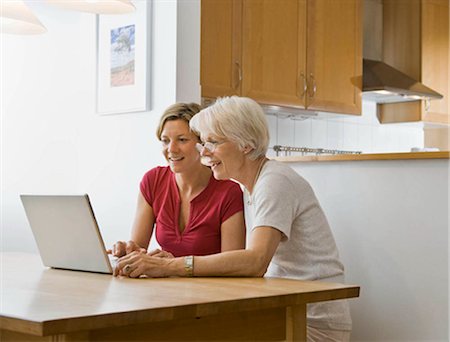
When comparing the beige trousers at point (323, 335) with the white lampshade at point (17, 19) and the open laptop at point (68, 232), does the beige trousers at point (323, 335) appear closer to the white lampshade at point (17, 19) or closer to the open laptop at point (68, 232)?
the open laptop at point (68, 232)

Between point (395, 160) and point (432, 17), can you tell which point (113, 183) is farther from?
point (432, 17)

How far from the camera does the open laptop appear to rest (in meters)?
2.32

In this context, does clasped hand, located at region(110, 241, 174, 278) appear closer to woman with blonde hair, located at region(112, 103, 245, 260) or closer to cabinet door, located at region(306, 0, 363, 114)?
woman with blonde hair, located at region(112, 103, 245, 260)

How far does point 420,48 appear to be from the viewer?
604cm

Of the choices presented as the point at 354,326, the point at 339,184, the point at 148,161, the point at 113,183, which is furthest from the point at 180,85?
the point at 354,326

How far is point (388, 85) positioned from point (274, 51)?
122 centimetres

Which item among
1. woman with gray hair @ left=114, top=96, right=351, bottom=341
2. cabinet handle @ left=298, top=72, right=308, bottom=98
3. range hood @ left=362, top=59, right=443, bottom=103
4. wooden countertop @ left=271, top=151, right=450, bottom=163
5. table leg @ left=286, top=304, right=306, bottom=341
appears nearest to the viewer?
table leg @ left=286, top=304, right=306, bottom=341

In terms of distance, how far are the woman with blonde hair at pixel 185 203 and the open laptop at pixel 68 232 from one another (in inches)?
14.0

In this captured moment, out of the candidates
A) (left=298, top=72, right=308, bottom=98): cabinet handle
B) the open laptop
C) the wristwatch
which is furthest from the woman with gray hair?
(left=298, top=72, right=308, bottom=98): cabinet handle

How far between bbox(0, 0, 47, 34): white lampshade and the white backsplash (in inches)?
104

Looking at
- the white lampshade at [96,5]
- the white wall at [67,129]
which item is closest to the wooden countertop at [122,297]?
the white lampshade at [96,5]

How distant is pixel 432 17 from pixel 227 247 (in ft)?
13.0

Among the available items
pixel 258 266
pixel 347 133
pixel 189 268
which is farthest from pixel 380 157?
pixel 347 133

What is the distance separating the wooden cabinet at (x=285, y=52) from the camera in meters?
4.36
